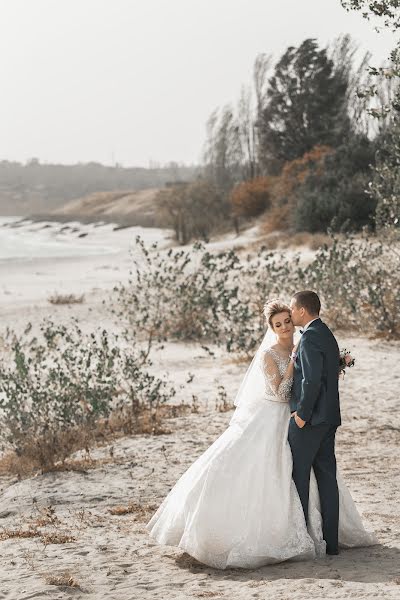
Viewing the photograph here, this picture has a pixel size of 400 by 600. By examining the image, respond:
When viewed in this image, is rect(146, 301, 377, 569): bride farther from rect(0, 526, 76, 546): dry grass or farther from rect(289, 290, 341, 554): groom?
rect(0, 526, 76, 546): dry grass

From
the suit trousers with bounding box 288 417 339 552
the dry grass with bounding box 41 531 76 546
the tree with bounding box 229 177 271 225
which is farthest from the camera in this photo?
the tree with bounding box 229 177 271 225

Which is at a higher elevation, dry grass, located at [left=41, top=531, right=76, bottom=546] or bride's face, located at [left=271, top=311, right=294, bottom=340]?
bride's face, located at [left=271, top=311, right=294, bottom=340]

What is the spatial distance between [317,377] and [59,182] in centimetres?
17238

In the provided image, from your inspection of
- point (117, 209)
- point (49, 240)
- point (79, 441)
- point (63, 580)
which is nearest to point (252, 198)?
point (49, 240)

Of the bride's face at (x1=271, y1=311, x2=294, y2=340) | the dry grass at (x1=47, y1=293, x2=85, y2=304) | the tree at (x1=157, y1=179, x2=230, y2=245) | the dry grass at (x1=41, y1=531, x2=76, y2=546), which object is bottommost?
the dry grass at (x1=41, y1=531, x2=76, y2=546)

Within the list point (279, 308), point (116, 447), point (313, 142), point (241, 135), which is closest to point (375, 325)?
point (116, 447)

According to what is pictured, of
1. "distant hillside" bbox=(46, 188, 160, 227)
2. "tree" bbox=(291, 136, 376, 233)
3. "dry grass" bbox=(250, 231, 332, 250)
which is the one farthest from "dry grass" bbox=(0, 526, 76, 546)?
"distant hillside" bbox=(46, 188, 160, 227)

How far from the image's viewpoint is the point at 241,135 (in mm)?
59312

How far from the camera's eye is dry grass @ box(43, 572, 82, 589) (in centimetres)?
531

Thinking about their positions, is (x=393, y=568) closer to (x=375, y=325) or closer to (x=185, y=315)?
(x=375, y=325)

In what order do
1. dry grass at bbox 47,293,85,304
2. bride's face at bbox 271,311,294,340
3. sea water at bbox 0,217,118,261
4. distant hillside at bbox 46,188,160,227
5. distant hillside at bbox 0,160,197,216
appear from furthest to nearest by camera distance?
distant hillside at bbox 0,160,197,216 → distant hillside at bbox 46,188,160,227 → sea water at bbox 0,217,118,261 → dry grass at bbox 47,293,85,304 → bride's face at bbox 271,311,294,340

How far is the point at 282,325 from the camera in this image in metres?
5.55

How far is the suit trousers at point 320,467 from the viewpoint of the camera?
213 inches

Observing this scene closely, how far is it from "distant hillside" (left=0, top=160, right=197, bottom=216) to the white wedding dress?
13139 cm
